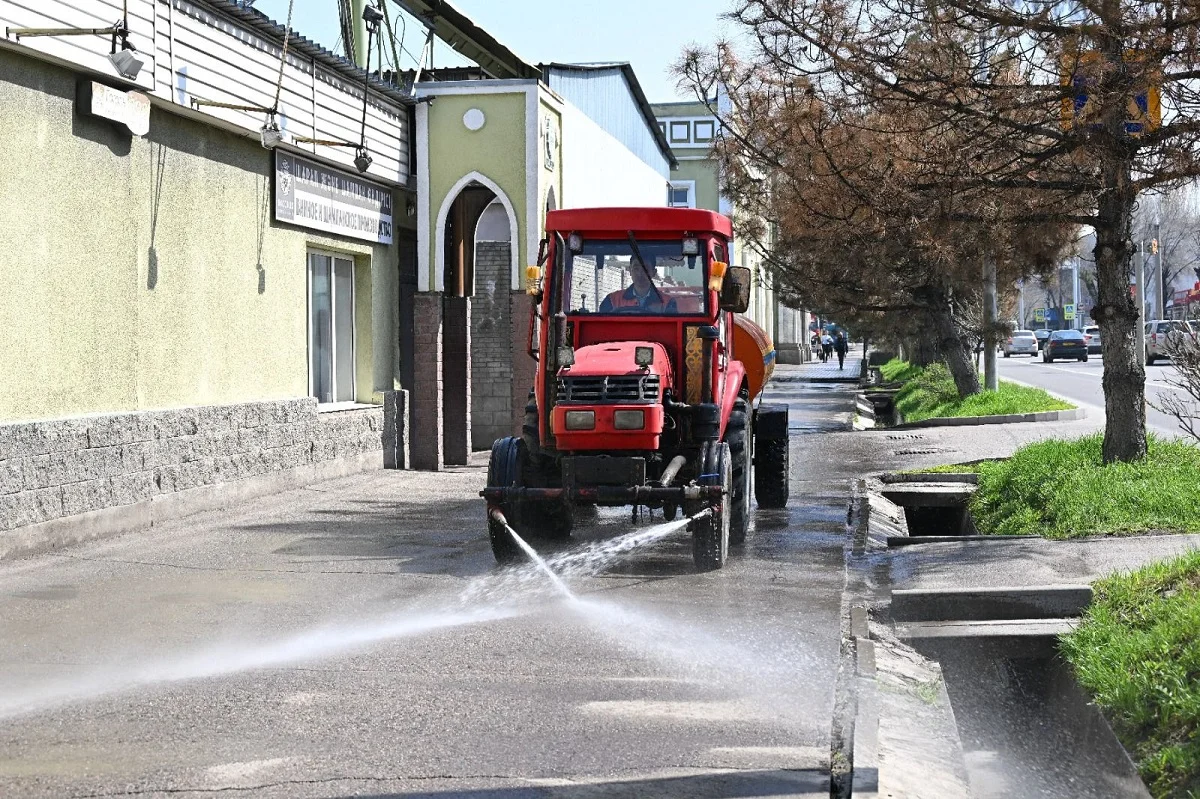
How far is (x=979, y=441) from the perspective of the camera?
2175 cm

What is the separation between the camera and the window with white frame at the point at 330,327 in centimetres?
1847

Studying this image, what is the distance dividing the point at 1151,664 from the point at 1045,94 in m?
6.65

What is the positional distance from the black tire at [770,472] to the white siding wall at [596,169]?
274 inches

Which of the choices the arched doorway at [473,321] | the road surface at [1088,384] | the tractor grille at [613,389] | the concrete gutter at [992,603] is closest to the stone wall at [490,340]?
the arched doorway at [473,321]

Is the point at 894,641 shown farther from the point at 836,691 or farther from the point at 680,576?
the point at 680,576

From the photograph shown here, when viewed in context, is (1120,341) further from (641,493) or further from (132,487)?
(132,487)

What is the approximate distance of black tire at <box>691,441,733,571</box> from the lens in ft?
35.8

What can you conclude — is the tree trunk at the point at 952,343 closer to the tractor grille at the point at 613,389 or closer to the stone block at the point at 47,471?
the tractor grille at the point at 613,389

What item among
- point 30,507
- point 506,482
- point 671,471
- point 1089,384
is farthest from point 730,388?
point 1089,384

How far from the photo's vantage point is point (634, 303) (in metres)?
12.0

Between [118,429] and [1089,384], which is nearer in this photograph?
[118,429]

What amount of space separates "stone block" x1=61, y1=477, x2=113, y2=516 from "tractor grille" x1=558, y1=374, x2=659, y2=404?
168 inches

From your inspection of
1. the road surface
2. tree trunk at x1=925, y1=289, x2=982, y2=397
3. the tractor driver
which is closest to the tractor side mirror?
the tractor driver

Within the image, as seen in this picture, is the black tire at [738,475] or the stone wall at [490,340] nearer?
the black tire at [738,475]
